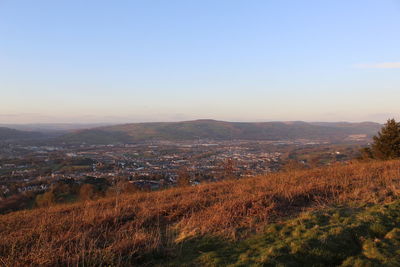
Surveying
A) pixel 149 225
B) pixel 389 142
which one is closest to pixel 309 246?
pixel 149 225

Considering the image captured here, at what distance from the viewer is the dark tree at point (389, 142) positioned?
65.7 feet

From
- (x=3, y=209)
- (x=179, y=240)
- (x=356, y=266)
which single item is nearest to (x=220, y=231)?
(x=179, y=240)

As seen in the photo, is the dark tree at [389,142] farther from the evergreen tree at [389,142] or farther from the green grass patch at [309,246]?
the green grass patch at [309,246]

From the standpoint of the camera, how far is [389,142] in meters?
20.4

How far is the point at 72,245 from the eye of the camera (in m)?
4.25

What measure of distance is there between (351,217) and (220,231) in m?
2.91

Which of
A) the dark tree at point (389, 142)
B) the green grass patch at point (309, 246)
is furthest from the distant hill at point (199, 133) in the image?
the green grass patch at point (309, 246)

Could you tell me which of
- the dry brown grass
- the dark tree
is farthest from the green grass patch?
the dark tree

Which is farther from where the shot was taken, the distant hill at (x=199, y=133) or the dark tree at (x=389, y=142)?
the distant hill at (x=199, y=133)

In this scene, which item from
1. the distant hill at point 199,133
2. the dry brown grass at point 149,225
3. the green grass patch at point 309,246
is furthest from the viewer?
the distant hill at point 199,133

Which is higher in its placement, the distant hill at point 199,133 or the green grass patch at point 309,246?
the green grass patch at point 309,246

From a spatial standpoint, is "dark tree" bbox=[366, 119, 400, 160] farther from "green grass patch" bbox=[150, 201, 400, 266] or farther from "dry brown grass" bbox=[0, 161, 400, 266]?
"green grass patch" bbox=[150, 201, 400, 266]

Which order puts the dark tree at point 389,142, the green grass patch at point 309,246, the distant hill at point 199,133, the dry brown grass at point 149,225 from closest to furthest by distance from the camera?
the green grass patch at point 309,246 → the dry brown grass at point 149,225 → the dark tree at point 389,142 → the distant hill at point 199,133

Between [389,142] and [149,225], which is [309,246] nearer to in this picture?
[149,225]
